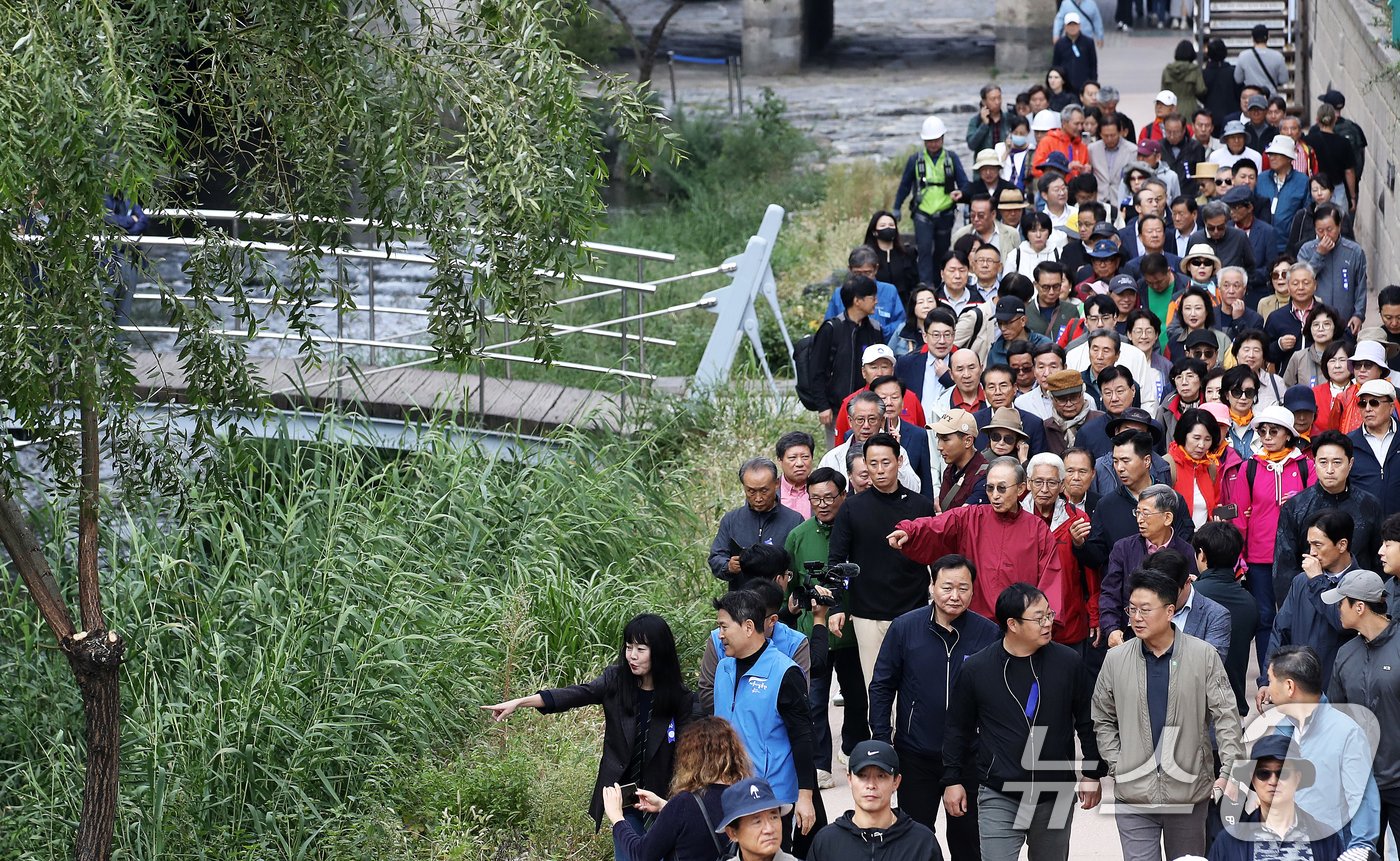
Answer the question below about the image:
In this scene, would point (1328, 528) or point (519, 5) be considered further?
point (1328, 528)

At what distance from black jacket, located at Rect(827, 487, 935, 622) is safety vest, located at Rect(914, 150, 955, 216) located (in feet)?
26.6

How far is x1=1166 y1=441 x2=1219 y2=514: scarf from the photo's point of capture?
9.01m

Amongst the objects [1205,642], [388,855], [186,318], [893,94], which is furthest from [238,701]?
[893,94]

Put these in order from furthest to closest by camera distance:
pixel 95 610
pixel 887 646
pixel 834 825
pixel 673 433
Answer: pixel 673 433 < pixel 95 610 < pixel 887 646 < pixel 834 825

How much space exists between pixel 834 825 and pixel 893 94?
26.7 meters

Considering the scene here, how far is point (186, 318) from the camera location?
A: 8.01 meters

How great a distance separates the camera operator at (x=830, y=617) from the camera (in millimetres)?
8555

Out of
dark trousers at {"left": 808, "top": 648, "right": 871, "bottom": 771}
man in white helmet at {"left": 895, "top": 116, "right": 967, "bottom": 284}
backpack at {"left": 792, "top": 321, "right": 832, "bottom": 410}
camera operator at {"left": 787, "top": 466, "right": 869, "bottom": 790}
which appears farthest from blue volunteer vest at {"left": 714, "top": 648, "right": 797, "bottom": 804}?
man in white helmet at {"left": 895, "top": 116, "right": 967, "bottom": 284}

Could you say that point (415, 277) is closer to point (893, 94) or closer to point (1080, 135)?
point (1080, 135)

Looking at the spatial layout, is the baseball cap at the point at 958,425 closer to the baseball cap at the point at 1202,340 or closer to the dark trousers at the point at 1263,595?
the dark trousers at the point at 1263,595

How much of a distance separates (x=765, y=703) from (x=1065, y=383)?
11.6ft

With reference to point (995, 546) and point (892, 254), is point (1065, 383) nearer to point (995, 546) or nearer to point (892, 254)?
point (995, 546)

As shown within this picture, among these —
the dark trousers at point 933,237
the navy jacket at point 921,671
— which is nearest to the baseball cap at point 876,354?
the navy jacket at point 921,671

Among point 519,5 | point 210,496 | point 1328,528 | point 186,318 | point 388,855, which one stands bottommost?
point 388,855
